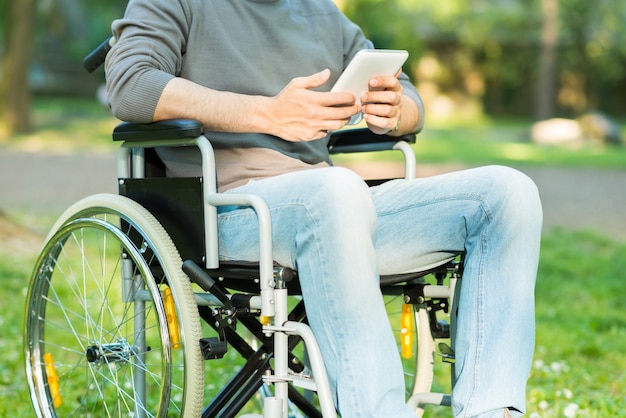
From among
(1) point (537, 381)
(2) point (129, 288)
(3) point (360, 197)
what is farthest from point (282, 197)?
(1) point (537, 381)

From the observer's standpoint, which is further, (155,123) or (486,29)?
(486,29)

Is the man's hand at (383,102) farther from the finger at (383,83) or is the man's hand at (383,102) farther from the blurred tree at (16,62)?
the blurred tree at (16,62)

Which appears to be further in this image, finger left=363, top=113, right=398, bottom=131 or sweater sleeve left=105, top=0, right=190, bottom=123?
finger left=363, top=113, right=398, bottom=131

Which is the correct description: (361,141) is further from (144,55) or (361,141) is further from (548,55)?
(548,55)

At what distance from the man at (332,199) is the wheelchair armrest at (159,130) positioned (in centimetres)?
→ 3

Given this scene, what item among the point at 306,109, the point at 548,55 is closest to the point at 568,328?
the point at 306,109

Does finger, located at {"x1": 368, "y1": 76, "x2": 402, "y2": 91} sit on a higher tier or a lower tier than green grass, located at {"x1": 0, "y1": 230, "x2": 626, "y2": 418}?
higher

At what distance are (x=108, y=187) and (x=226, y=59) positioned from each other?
696 cm

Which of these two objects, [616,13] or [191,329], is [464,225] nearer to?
[191,329]

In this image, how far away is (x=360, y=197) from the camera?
5.81 ft

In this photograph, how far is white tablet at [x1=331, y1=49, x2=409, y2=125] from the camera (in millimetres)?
1960

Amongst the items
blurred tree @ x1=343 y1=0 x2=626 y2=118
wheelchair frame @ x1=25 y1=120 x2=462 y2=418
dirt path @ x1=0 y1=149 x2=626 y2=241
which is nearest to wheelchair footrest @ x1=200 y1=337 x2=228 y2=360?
wheelchair frame @ x1=25 y1=120 x2=462 y2=418

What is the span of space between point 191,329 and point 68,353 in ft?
5.54

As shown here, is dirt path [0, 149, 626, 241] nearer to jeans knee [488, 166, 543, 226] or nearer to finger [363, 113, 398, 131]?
finger [363, 113, 398, 131]
